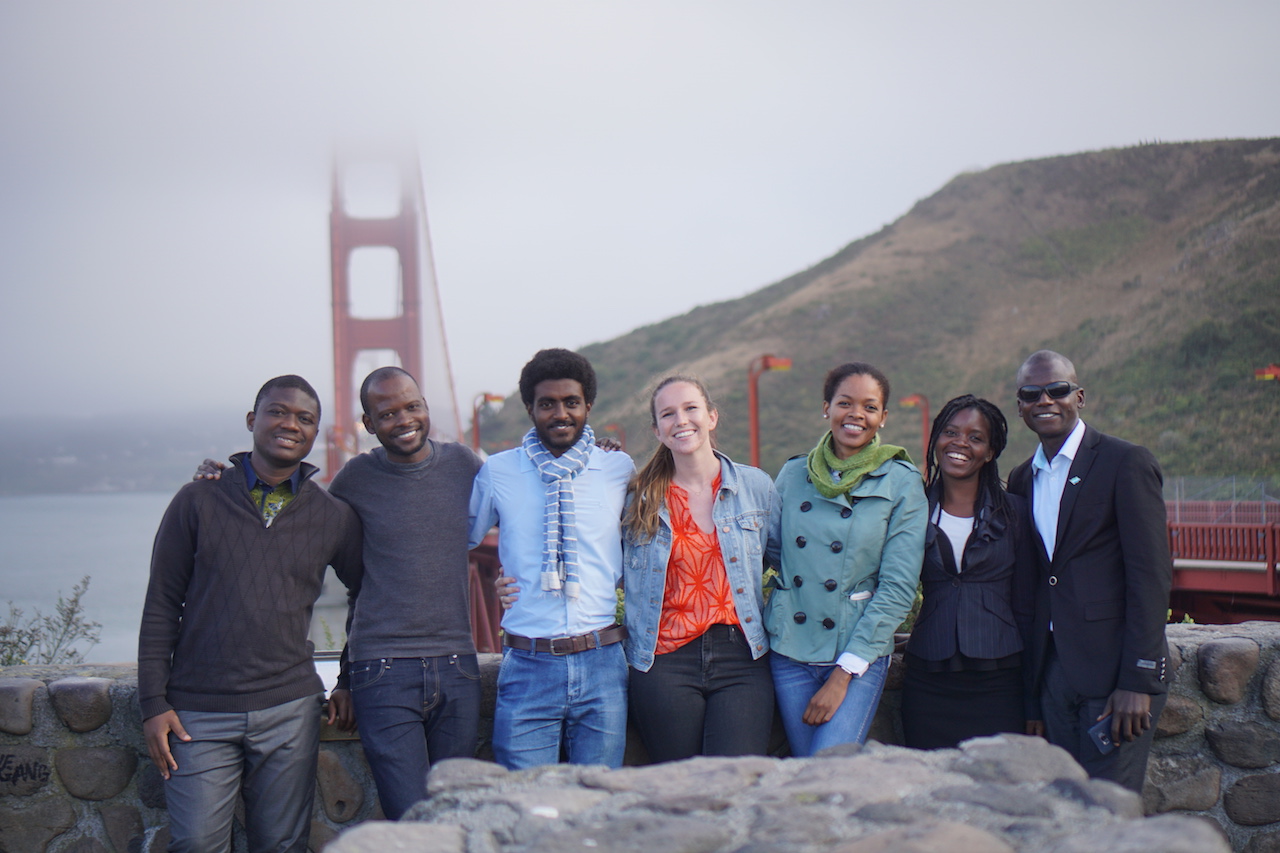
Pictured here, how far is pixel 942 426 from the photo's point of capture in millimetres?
2730

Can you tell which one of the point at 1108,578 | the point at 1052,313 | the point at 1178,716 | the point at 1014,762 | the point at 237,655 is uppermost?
the point at 1052,313

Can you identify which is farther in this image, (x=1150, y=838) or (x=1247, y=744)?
A: (x=1247, y=744)

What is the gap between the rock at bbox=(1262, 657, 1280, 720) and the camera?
2842 millimetres

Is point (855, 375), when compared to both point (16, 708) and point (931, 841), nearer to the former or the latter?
point (931, 841)

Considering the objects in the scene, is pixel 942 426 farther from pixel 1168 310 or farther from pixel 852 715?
pixel 1168 310

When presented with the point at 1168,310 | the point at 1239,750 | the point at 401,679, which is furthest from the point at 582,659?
the point at 1168,310

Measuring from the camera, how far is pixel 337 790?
2725 millimetres

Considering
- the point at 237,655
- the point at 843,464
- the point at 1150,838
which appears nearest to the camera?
the point at 1150,838

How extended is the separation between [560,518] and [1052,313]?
2491 inches

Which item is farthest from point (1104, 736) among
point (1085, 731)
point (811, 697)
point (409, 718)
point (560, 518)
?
point (409, 718)

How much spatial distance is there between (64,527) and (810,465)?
18.0m

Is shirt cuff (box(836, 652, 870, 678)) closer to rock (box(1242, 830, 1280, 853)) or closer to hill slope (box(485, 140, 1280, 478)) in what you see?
rock (box(1242, 830, 1280, 853))

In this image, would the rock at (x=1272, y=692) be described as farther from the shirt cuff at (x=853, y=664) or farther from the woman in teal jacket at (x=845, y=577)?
the shirt cuff at (x=853, y=664)

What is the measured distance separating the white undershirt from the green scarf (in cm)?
19
